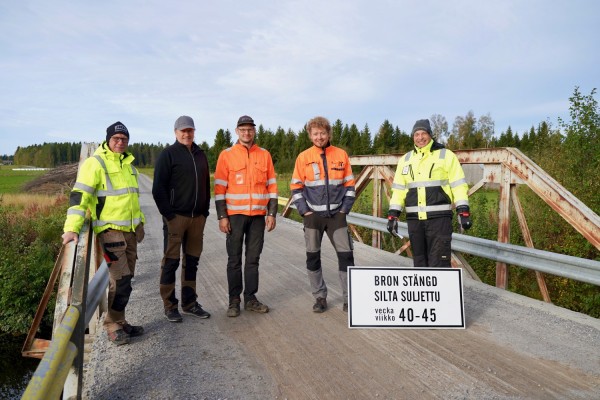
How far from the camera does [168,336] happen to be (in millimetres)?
4176

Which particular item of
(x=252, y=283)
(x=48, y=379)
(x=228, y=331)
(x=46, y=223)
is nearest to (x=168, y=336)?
(x=228, y=331)

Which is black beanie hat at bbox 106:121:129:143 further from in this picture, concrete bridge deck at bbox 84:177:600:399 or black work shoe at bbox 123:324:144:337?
concrete bridge deck at bbox 84:177:600:399

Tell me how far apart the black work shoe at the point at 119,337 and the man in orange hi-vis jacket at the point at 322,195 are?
1965 mm

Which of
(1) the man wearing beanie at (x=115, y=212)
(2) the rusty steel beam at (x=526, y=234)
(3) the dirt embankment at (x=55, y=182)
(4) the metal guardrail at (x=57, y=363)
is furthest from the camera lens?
(3) the dirt embankment at (x=55, y=182)

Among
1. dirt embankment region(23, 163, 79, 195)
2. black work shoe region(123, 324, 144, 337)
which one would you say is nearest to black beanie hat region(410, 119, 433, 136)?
black work shoe region(123, 324, 144, 337)

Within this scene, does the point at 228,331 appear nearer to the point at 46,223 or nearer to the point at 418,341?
the point at 418,341

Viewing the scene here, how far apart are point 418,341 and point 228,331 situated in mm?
1833

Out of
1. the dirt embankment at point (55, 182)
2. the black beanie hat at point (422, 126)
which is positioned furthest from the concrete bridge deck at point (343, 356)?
the dirt embankment at point (55, 182)

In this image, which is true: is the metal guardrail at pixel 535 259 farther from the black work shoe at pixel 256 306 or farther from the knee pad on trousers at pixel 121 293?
the knee pad on trousers at pixel 121 293

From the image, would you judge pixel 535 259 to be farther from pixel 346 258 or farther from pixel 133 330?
pixel 133 330

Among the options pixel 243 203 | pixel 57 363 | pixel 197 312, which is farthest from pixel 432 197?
pixel 57 363

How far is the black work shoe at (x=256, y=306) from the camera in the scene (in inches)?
192

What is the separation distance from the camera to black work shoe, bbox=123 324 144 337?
4086 mm

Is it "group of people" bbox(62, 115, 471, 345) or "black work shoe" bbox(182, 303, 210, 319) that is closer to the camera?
"group of people" bbox(62, 115, 471, 345)
